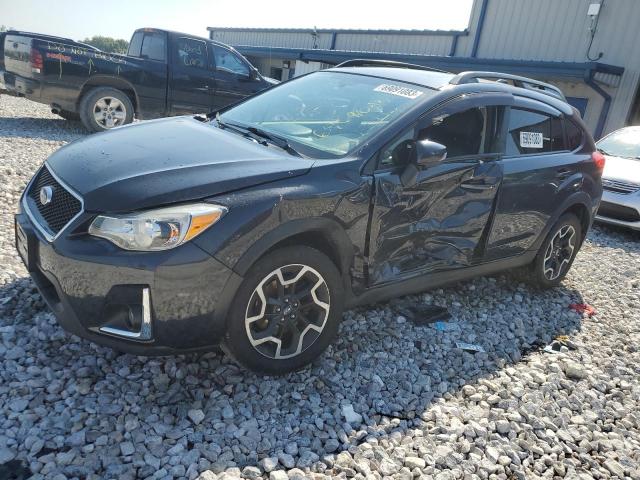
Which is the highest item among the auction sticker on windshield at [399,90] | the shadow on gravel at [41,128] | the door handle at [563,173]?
the auction sticker on windshield at [399,90]

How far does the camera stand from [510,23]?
15.6m

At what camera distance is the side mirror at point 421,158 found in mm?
3045

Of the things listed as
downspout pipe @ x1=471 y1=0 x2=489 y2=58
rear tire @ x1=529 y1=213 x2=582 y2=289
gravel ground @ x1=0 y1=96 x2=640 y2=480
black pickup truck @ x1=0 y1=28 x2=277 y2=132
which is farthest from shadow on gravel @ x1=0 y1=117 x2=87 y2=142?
downspout pipe @ x1=471 y1=0 x2=489 y2=58

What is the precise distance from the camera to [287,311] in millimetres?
2865

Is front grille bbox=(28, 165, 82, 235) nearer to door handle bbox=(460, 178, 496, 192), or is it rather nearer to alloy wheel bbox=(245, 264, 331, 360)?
alloy wheel bbox=(245, 264, 331, 360)

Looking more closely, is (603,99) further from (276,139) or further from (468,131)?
(276,139)

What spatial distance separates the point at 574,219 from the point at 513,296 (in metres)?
0.92

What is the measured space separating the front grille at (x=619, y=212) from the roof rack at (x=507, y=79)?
365cm

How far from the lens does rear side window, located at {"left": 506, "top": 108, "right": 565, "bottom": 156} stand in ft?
13.1

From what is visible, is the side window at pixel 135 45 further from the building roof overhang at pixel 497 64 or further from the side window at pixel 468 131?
the side window at pixel 468 131

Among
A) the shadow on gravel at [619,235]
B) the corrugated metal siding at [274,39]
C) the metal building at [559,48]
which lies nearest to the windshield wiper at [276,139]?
the shadow on gravel at [619,235]

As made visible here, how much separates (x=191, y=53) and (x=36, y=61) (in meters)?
2.57

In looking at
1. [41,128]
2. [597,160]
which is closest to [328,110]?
[597,160]

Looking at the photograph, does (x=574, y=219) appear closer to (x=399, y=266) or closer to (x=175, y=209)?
(x=399, y=266)
